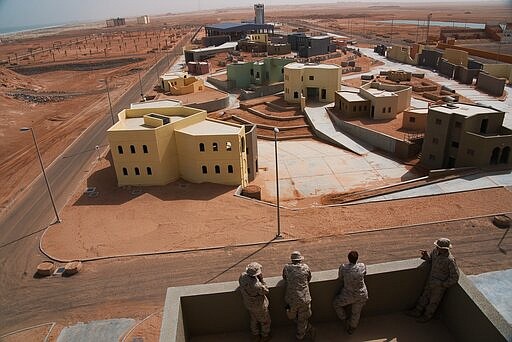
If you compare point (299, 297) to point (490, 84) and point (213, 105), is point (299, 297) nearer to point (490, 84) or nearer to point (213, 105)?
point (213, 105)

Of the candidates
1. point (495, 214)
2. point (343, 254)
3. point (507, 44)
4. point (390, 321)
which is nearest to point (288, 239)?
point (343, 254)

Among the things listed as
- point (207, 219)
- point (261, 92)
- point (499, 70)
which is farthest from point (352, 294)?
point (499, 70)

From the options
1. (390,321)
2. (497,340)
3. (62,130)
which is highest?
(497,340)

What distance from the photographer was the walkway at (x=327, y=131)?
133 ft

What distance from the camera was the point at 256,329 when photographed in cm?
759

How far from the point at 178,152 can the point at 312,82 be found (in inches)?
1164

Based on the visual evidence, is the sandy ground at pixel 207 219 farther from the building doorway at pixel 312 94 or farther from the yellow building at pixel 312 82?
the building doorway at pixel 312 94

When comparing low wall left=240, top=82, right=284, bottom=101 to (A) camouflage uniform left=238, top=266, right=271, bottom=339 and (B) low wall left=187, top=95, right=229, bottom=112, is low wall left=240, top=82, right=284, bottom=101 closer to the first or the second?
(B) low wall left=187, top=95, right=229, bottom=112

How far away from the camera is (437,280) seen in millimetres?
7566

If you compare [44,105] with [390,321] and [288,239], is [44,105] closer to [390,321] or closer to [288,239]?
[288,239]

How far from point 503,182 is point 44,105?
220 ft

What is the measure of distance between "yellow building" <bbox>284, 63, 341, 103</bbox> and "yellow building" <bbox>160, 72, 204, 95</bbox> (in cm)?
1743

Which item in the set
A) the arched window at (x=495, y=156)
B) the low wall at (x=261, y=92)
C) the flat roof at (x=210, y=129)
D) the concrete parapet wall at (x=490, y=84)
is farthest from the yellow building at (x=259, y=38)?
the arched window at (x=495, y=156)

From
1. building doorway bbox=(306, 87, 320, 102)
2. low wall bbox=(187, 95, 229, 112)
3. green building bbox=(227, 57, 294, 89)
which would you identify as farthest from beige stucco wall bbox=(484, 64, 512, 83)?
low wall bbox=(187, 95, 229, 112)
